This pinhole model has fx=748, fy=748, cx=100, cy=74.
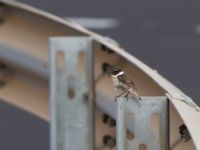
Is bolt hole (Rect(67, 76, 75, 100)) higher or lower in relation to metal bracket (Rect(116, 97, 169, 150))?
higher

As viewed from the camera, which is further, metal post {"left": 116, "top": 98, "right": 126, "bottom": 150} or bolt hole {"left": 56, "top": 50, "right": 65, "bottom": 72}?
bolt hole {"left": 56, "top": 50, "right": 65, "bottom": 72}

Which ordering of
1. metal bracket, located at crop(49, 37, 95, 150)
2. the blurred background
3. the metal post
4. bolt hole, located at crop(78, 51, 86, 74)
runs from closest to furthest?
the metal post
metal bracket, located at crop(49, 37, 95, 150)
bolt hole, located at crop(78, 51, 86, 74)
the blurred background

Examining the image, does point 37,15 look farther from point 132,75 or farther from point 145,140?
point 145,140

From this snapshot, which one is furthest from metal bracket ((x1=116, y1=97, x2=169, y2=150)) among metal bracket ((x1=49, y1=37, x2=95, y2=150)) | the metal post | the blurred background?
the blurred background

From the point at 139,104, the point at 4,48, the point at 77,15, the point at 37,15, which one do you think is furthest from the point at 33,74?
the point at 77,15

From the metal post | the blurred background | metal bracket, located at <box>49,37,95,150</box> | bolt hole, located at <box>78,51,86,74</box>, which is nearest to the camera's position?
the metal post

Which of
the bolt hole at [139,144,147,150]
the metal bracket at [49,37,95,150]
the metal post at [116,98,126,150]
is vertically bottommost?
the bolt hole at [139,144,147,150]

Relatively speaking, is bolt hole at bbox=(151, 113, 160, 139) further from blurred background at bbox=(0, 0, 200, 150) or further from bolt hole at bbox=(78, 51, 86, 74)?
blurred background at bbox=(0, 0, 200, 150)
